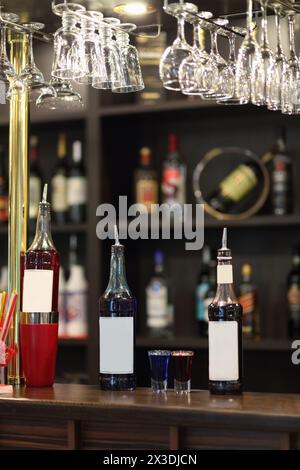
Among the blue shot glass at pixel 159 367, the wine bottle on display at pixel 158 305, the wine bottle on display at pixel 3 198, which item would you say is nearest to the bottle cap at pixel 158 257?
the wine bottle on display at pixel 158 305

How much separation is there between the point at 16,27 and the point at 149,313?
1.44 meters

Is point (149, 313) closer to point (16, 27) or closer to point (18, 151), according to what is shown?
point (18, 151)

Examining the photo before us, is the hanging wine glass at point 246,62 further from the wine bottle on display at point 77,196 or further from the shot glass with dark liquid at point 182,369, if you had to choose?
the wine bottle on display at point 77,196

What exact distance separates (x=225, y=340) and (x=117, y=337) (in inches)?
9.3

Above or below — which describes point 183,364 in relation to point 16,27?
below

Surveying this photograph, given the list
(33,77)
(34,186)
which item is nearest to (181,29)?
(33,77)

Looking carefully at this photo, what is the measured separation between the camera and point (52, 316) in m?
2.12

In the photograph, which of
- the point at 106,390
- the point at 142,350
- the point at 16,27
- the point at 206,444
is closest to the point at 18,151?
the point at 16,27

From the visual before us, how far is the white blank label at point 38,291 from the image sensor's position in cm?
211

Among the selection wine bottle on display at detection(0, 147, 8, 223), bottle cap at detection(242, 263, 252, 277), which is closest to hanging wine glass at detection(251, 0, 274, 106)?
bottle cap at detection(242, 263, 252, 277)

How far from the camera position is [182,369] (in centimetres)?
192

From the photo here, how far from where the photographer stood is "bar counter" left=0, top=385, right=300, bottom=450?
162 centimetres

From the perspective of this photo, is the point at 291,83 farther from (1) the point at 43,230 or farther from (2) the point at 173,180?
(2) the point at 173,180

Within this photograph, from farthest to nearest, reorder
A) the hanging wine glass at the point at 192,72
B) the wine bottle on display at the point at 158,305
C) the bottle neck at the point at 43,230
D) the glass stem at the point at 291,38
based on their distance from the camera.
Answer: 1. the wine bottle on display at the point at 158,305
2. the bottle neck at the point at 43,230
3. the glass stem at the point at 291,38
4. the hanging wine glass at the point at 192,72
